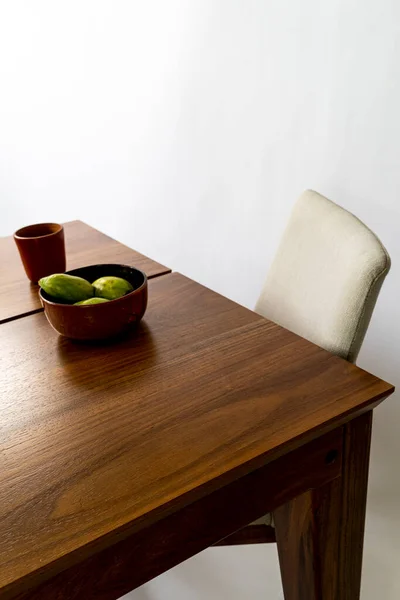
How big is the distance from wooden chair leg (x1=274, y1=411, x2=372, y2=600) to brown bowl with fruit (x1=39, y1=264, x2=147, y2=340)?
0.38m

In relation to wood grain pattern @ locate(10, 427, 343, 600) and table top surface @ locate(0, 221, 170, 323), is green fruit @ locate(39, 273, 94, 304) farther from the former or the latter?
wood grain pattern @ locate(10, 427, 343, 600)

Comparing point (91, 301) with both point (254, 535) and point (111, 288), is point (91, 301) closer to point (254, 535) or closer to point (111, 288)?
point (111, 288)

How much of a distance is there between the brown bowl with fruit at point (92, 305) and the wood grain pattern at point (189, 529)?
344 mm

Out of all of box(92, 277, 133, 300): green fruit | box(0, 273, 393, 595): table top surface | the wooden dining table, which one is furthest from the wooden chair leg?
box(92, 277, 133, 300): green fruit

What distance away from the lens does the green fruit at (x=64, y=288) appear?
1008 millimetres

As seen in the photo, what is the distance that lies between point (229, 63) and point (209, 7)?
0.59 feet

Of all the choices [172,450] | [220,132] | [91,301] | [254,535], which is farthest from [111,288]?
[220,132]

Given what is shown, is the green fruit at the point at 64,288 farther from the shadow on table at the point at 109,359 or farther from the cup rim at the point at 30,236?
the cup rim at the point at 30,236

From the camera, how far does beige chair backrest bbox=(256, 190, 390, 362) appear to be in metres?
1.02

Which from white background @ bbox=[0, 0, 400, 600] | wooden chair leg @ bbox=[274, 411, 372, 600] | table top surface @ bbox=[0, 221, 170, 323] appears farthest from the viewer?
white background @ bbox=[0, 0, 400, 600]

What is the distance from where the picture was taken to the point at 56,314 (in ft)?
3.23

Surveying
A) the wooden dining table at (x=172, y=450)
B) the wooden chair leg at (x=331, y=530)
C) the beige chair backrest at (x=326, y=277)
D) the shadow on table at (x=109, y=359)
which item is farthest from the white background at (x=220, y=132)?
the shadow on table at (x=109, y=359)

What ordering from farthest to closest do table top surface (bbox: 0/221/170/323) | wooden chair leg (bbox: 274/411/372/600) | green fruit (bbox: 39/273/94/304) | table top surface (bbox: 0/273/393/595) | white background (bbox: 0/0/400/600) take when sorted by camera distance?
1. white background (bbox: 0/0/400/600)
2. table top surface (bbox: 0/221/170/323)
3. green fruit (bbox: 39/273/94/304)
4. wooden chair leg (bbox: 274/411/372/600)
5. table top surface (bbox: 0/273/393/595)

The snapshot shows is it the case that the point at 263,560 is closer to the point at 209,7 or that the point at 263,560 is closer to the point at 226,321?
the point at 226,321
